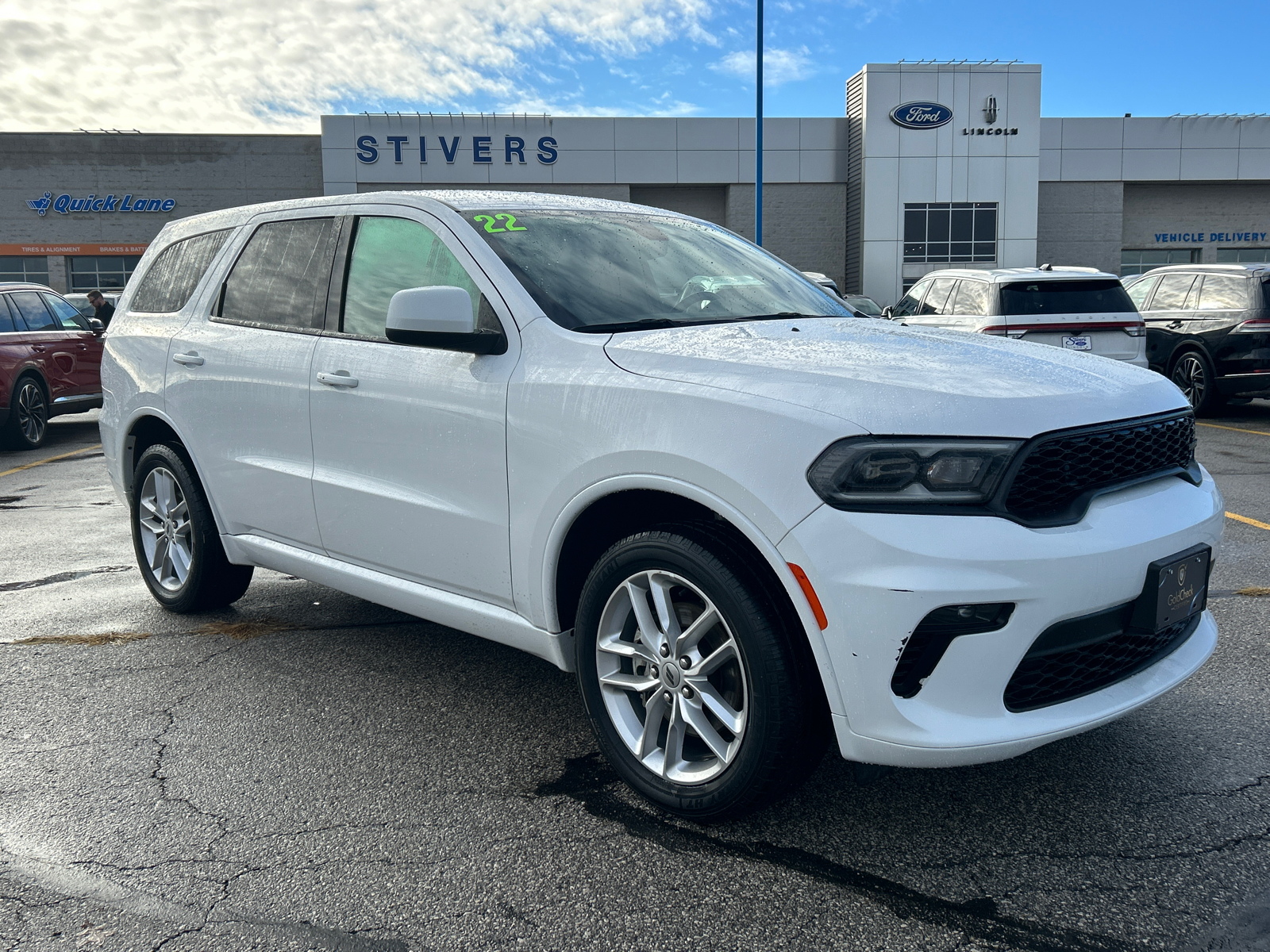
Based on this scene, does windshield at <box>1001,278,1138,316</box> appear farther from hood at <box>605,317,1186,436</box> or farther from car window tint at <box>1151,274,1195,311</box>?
hood at <box>605,317,1186,436</box>

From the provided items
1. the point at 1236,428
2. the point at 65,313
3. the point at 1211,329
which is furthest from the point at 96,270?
the point at 1236,428

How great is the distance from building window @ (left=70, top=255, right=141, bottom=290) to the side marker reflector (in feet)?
141

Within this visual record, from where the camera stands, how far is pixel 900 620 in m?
2.34

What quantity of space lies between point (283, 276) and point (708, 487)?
2.46 meters

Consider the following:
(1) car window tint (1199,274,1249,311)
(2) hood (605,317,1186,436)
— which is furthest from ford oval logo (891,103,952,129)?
(2) hood (605,317,1186,436)

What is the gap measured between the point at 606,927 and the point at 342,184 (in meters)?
38.9

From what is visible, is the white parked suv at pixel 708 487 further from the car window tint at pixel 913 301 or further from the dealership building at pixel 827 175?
the dealership building at pixel 827 175

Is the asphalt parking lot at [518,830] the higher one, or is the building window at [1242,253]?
the building window at [1242,253]

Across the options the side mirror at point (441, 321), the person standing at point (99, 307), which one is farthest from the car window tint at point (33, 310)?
the side mirror at point (441, 321)

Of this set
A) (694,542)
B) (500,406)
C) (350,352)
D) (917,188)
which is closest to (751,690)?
(694,542)

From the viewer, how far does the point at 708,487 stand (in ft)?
8.55

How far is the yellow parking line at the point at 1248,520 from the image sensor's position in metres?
6.48

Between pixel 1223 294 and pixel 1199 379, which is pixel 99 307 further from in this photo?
pixel 1223 294

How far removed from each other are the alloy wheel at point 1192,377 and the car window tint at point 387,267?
11426 mm
